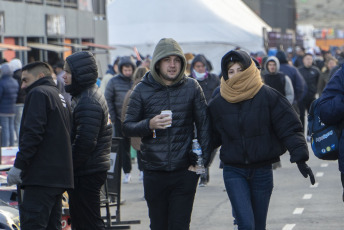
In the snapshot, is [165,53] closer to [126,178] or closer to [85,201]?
[85,201]

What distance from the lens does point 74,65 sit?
297 inches

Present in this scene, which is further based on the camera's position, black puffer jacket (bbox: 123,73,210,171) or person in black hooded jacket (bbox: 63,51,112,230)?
person in black hooded jacket (bbox: 63,51,112,230)

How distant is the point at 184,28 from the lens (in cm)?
3606

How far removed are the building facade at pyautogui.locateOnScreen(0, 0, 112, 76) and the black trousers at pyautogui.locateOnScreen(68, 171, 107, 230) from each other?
15.0m

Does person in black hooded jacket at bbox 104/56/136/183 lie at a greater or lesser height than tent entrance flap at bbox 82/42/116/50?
lesser

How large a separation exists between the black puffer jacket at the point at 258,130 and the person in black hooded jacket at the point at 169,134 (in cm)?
17

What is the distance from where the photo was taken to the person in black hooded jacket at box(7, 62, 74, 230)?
22.5 feet

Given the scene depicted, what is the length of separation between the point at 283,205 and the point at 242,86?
455 centimetres

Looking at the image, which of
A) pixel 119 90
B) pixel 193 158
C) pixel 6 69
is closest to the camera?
pixel 193 158

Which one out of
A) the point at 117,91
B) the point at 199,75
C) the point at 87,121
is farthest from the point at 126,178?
the point at 87,121

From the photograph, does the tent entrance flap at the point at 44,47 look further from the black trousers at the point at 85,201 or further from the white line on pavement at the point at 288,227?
the black trousers at the point at 85,201

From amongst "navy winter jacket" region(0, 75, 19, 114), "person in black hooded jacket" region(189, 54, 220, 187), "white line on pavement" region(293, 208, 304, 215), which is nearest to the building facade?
"navy winter jacket" region(0, 75, 19, 114)

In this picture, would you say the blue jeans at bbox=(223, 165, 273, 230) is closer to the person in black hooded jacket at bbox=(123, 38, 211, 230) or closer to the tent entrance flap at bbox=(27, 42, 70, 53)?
the person in black hooded jacket at bbox=(123, 38, 211, 230)

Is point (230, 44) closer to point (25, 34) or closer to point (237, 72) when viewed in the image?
point (25, 34)
